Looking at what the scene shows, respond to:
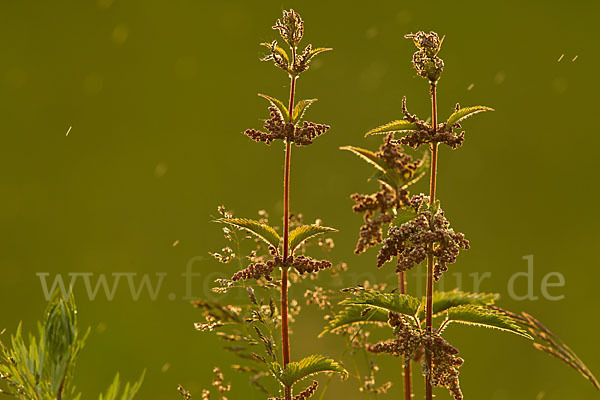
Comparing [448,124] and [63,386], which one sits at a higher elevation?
[448,124]

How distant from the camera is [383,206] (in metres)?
1.70

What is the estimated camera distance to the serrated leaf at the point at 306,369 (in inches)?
57.7

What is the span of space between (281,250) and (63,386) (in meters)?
0.58

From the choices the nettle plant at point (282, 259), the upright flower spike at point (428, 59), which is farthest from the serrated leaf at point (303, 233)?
the upright flower spike at point (428, 59)

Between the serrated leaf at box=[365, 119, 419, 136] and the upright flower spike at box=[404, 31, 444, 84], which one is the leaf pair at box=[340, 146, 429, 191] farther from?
the upright flower spike at box=[404, 31, 444, 84]

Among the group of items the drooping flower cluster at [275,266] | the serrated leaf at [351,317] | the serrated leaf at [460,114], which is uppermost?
the serrated leaf at [460,114]

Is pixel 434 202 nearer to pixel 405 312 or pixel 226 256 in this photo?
pixel 405 312

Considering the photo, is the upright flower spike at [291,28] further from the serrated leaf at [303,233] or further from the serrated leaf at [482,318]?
the serrated leaf at [482,318]

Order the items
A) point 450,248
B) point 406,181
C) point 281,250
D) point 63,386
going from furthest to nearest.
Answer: point 406,181
point 281,250
point 450,248
point 63,386

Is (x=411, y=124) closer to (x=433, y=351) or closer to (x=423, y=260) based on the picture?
(x=423, y=260)

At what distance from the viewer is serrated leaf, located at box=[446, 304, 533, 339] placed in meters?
1.48

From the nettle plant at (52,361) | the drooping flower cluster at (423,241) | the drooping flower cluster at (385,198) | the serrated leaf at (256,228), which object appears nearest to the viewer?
the nettle plant at (52,361)

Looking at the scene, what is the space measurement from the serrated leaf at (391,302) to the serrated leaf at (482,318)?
0.11m

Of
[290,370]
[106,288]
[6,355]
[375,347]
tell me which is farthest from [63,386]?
[106,288]
